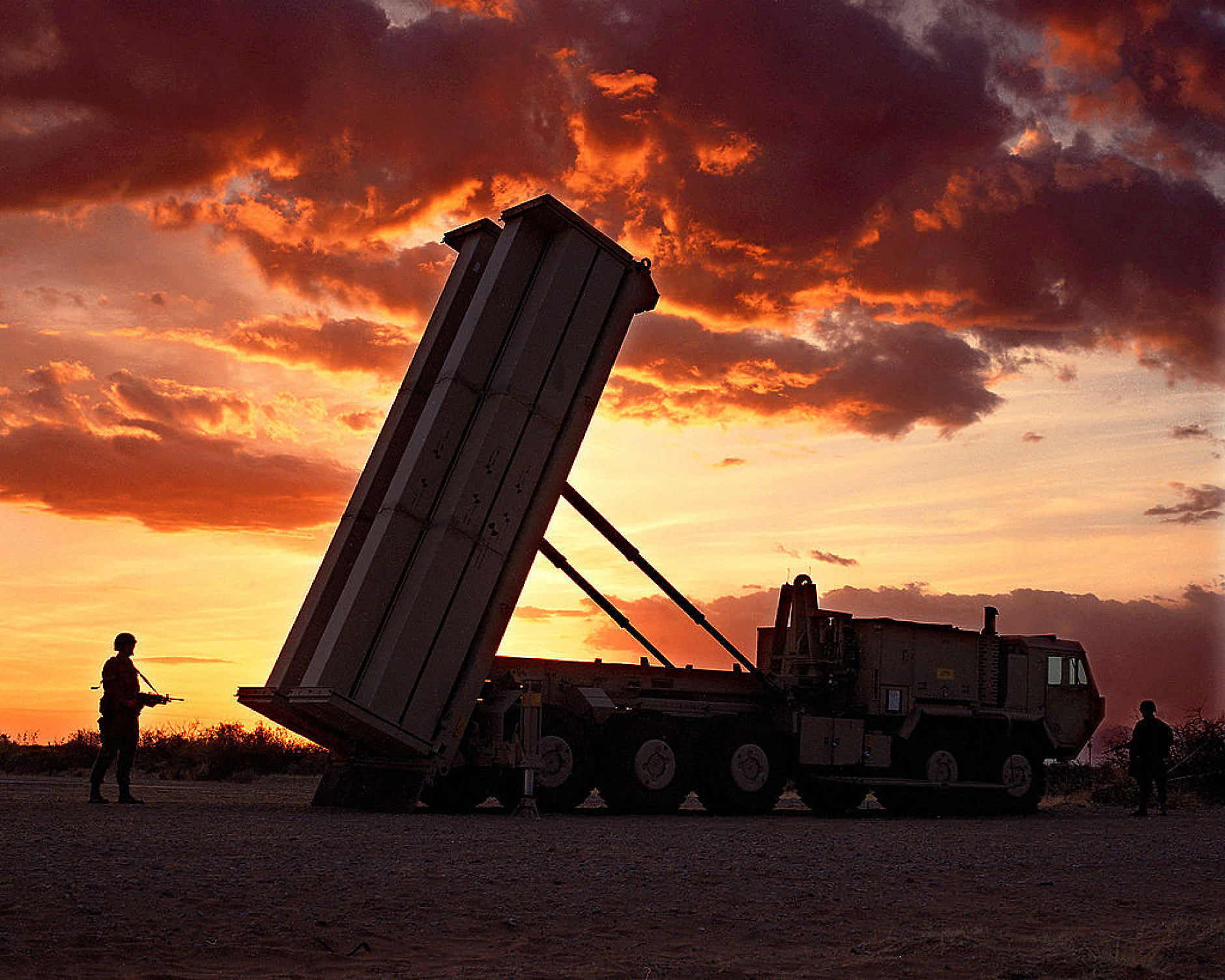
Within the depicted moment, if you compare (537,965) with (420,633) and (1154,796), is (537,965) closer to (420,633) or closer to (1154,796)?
(420,633)

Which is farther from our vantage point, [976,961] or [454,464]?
[454,464]

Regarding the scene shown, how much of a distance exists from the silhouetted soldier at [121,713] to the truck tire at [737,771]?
23.0ft

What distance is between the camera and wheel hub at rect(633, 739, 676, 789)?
17875 mm

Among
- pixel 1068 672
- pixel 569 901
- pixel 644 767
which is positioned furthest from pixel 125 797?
pixel 1068 672

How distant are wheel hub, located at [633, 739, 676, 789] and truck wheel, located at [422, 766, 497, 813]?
1.81 meters

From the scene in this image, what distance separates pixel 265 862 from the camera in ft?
33.4

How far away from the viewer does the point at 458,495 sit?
52.4 feet

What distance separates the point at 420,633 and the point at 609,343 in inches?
169

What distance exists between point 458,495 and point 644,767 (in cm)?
450

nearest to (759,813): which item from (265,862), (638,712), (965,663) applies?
(638,712)

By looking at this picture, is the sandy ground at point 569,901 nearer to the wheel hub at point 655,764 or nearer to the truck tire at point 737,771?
the wheel hub at point 655,764

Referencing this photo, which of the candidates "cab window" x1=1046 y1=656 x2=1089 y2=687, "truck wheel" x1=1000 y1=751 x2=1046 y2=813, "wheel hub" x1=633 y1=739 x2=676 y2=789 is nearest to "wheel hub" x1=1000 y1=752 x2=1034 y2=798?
"truck wheel" x1=1000 y1=751 x2=1046 y2=813

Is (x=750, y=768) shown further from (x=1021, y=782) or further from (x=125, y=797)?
(x=125, y=797)

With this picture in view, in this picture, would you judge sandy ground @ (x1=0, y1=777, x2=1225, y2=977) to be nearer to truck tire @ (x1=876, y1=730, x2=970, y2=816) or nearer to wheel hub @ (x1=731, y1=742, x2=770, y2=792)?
wheel hub @ (x1=731, y1=742, x2=770, y2=792)
